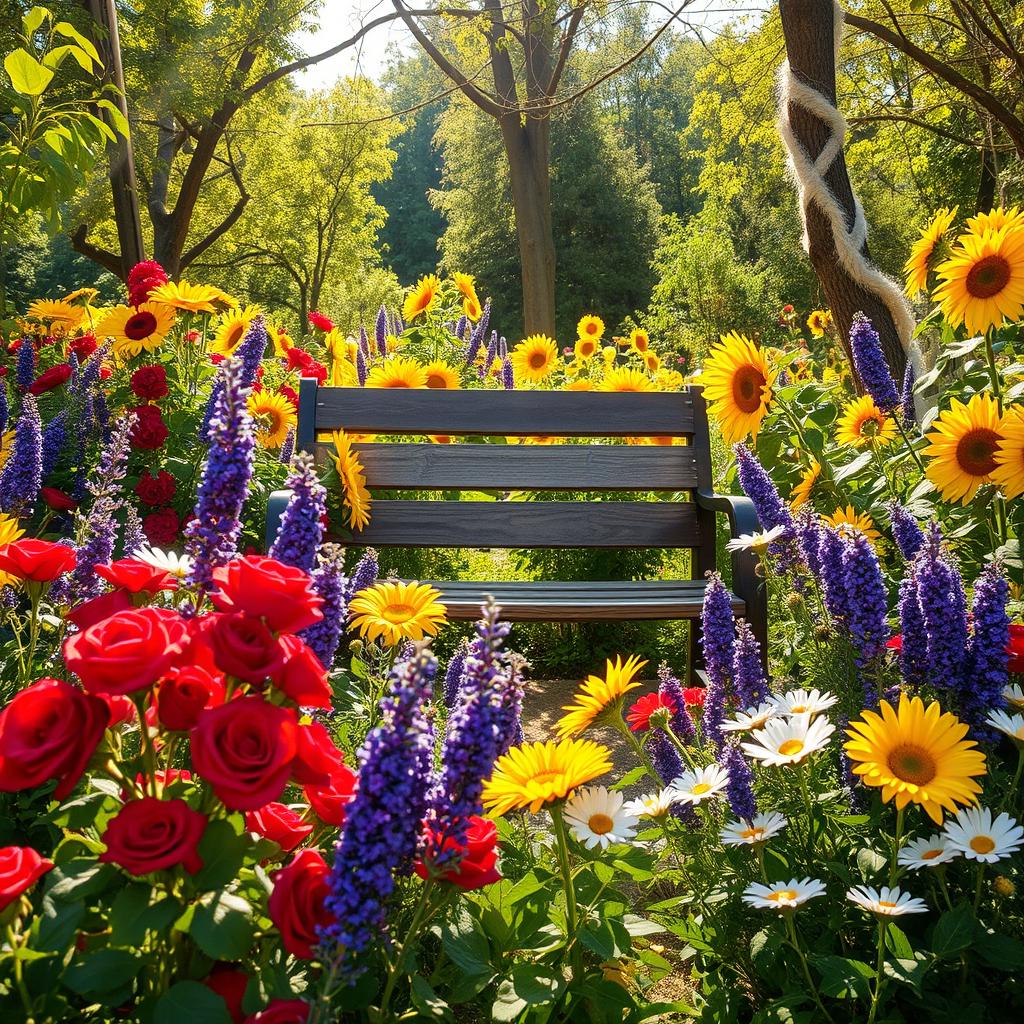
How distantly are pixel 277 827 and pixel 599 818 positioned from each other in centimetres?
57

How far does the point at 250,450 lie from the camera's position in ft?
3.77

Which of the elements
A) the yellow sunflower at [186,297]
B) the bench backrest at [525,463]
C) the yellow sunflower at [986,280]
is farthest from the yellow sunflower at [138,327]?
the yellow sunflower at [986,280]

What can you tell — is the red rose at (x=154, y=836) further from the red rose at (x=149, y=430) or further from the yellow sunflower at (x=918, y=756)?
the red rose at (x=149, y=430)

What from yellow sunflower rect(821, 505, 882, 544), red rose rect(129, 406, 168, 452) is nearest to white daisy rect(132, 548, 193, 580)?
yellow sunflower rect(821, 505, 882, 544)

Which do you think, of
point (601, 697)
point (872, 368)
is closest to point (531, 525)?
point (872, 368)

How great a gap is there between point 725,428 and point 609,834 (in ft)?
5.19

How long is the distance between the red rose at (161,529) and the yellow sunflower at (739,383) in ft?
6.19

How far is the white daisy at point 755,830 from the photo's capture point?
141 centimetres

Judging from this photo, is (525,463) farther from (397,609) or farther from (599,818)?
(599,818)

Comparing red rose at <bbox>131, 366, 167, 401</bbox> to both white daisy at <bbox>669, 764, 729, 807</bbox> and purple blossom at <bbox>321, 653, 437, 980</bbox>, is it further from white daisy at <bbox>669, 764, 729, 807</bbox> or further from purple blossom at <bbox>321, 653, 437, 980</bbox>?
purple blossom at <bbox>321, 653, 437, 980</bbox>

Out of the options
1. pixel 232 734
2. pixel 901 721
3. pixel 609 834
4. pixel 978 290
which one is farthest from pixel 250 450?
pixel 978 290

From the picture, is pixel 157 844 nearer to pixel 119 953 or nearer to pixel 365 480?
pixel 119 953

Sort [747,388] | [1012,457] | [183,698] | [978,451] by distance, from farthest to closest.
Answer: [747,388], [978,451], [1012,457], [183,698]

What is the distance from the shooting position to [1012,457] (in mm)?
1936
